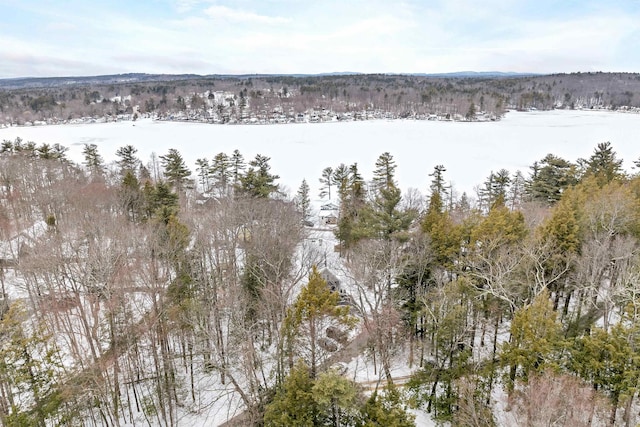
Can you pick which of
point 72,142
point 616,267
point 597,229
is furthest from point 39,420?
point 72,142

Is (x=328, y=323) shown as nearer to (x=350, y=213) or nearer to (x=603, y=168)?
(x=350, y=213)

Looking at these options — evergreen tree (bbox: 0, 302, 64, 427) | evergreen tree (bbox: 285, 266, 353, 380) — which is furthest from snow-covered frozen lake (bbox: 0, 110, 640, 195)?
evergreen tree (bbox: 0, 302, 64, 427)

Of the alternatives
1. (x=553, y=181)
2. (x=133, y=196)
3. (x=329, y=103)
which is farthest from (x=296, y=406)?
(x=329, y=103)

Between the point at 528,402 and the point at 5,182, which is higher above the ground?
the point at 5,182

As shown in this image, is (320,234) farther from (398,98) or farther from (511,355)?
(398,98)

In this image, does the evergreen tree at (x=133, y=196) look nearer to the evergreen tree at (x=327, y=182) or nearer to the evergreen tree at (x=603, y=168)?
the evergreen tree at (x=327, y=182)

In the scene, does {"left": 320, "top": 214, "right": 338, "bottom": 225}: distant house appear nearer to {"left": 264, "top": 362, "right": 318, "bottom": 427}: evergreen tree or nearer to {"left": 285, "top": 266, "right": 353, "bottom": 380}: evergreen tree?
{"left": 285, "top": 266, "right": 353, "bottom": 380}: evergreen tree
